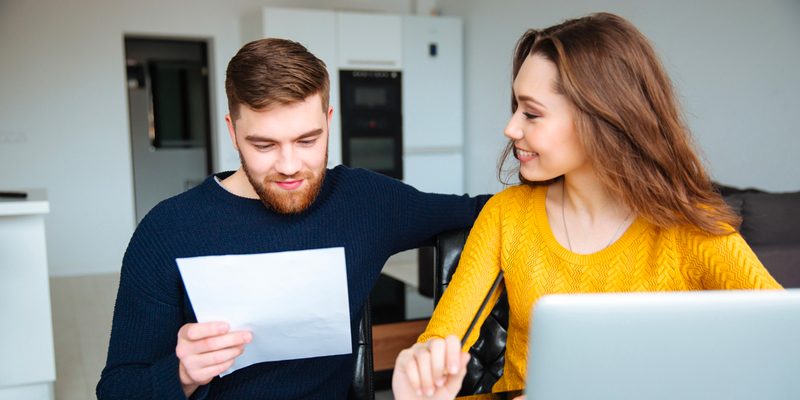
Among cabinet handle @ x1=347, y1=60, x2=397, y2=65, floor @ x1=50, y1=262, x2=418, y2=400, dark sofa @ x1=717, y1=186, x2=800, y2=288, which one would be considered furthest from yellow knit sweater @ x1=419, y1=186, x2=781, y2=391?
cabinet handle @ x1=347, y1=60, x2=397, y2=65

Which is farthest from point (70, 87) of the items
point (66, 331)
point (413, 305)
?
point (413, 305)

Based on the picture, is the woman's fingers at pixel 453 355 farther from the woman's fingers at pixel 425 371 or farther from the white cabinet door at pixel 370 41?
the white cabinet door at pixel 370 41

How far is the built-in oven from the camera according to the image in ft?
15.3

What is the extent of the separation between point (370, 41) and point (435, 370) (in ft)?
14.2

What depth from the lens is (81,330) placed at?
11.1ft

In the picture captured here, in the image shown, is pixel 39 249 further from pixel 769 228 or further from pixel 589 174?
pixel 769 228

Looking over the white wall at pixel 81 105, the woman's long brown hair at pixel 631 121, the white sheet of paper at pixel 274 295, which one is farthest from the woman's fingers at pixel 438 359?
the white wall at pixel 81 105

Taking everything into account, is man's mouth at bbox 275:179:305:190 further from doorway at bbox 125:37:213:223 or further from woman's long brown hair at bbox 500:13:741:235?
doorway at bbox 125:37:213:223

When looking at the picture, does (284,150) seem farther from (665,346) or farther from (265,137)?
(665,346)

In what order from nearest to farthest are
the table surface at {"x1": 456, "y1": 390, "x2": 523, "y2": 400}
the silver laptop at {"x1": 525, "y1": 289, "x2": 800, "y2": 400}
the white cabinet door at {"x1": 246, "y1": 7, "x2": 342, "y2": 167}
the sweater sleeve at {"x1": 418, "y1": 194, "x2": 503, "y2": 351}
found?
the silver laptop at {"x1": 525, "y1": 289, "x2": 800, "y2": 400} < the table surface at {"x1": 456, "y1": 390, "x2": 523, "y2": 400} < the sweater sleeve at {"x1": 418, "y1": 194, "x2": 503, "y2": 351} < the white cabinet door at {"x1": 246, "y1": 7, "x2": 342, "y2": 167}

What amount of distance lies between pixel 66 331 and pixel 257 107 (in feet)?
9.86

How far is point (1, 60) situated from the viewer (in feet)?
14.2

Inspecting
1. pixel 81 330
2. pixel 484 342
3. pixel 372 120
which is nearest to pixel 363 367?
pixel 484 342

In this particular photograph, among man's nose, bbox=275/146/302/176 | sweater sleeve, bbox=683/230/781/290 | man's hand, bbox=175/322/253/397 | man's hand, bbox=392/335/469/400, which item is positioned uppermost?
man's nose, bbox=275/146/302/176
